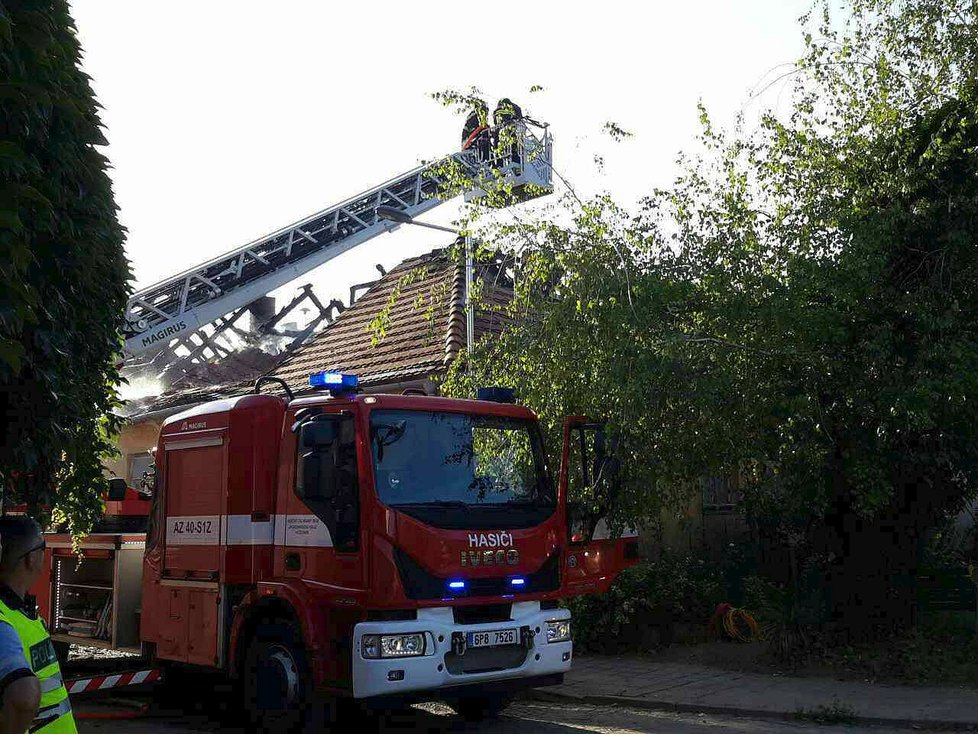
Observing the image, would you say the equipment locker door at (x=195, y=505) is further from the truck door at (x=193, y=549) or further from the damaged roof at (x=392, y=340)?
the damaged roof at (x=392, y=340)

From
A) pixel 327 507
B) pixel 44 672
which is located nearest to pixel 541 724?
pixel 327 507

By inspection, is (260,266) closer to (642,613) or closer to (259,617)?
(642,613)

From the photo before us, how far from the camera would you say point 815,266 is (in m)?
9.72

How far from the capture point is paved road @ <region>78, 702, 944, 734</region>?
8.95 metres

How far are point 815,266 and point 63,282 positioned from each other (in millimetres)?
6212

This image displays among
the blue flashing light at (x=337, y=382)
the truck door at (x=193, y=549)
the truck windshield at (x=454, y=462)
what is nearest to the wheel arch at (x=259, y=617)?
the truck door at (x=193, y=549)

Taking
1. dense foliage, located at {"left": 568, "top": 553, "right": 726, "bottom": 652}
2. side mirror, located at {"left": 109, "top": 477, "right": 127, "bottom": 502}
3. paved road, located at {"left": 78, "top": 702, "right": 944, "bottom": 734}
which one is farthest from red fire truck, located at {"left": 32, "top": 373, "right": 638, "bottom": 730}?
dense foliage, located at {"left": 568, "top": 553, "right": 726, "bottom": 652}

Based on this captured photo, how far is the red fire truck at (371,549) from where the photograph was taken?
800 cm

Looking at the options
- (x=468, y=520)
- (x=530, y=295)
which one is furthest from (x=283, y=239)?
(x=468, y=520)

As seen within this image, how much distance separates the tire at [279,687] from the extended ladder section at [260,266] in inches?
511

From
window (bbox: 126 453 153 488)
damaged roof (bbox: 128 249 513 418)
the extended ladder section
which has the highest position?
the extended ladder section

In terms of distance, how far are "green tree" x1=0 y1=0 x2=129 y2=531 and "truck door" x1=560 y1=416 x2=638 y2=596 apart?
388 centimetres

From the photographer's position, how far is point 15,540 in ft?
13.1

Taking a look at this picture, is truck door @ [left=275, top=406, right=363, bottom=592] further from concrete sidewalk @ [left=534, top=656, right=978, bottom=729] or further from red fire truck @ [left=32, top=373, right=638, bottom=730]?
concrete sidewalk @ [left=534, top=656, right=978, bottom=729]
